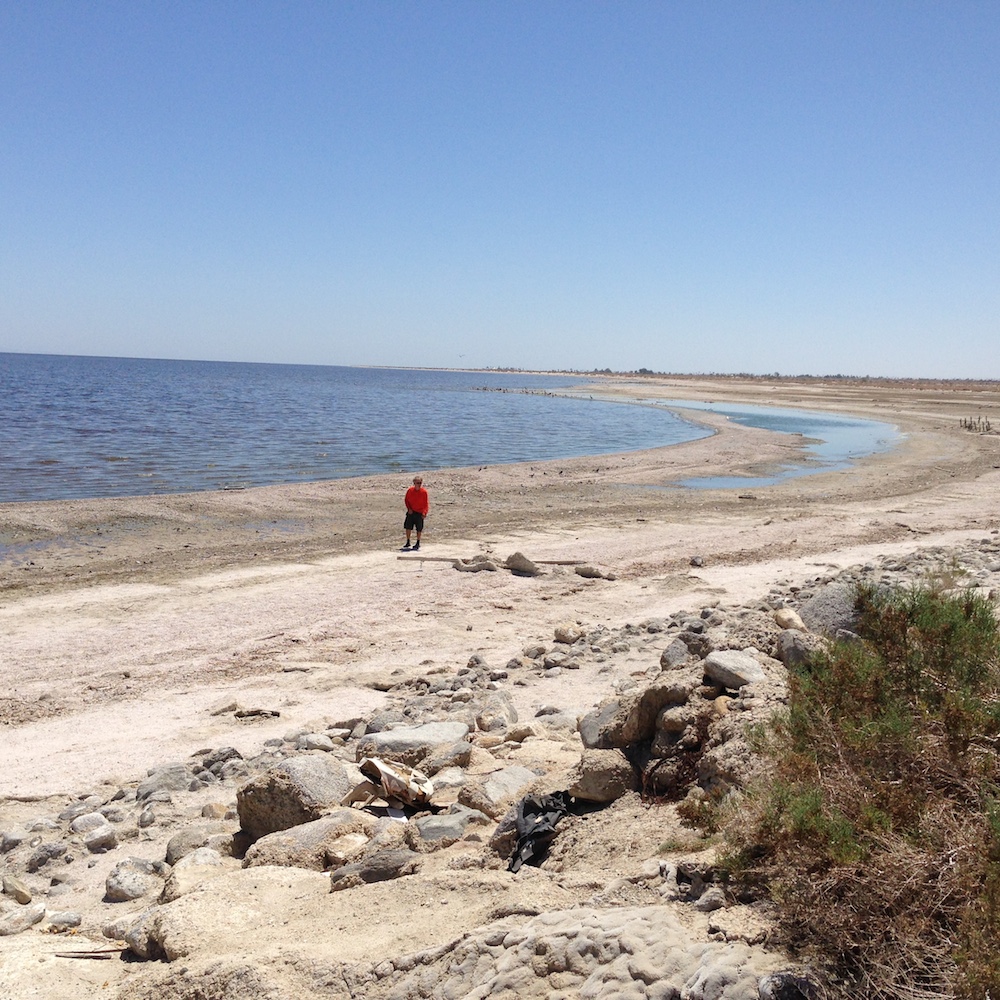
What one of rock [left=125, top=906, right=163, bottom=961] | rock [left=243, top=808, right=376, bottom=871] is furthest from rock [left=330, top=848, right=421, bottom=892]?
rock [left=125, top=906, right=163, bottom=961]

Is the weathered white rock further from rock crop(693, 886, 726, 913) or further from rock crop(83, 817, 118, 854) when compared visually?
rock crop(693, 886, 726, 913)

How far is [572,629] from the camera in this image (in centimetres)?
1065

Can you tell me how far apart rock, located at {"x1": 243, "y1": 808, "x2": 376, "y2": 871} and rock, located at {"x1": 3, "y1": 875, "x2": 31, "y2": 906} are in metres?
1.38

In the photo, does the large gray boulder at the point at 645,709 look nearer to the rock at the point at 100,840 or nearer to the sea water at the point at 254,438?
the rock at the point at 100,840

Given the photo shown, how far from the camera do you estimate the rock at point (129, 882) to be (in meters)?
5.24

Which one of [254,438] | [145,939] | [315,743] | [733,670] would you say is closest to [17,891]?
[145,939]

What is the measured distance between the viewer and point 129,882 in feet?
17.3

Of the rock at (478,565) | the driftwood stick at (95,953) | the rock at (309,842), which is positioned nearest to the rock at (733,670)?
the rock at (309,842)

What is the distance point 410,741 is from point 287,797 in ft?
4.70

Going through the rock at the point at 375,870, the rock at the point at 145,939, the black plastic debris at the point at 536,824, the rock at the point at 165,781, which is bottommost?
the rock at the point at 165,781

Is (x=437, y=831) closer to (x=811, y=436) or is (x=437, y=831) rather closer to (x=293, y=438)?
(x=293, y=438)

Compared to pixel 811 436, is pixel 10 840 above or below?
below

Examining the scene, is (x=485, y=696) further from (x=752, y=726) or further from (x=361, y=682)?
(x=752, y=726)

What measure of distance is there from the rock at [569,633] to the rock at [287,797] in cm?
492
